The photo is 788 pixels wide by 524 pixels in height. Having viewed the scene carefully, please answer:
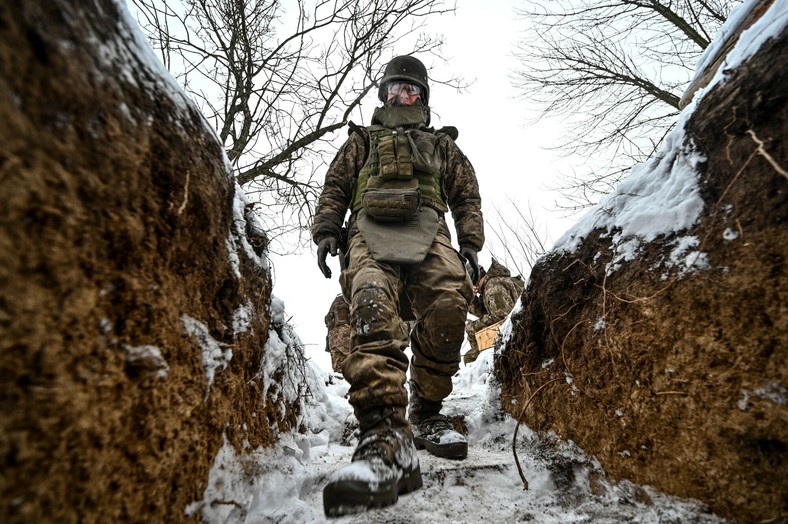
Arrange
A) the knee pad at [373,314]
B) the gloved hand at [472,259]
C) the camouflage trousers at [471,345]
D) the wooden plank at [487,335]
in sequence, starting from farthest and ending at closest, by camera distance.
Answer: the camouflage trousers at [471,345] → the wooden plank at [487,335] → the gloved hand at [472,259] → the knee pad at [373,314]

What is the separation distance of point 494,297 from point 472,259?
4357 millimetres

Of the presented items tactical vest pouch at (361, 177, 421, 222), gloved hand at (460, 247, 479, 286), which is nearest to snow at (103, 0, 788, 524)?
gloved hand at (460, 247, 479, 286)

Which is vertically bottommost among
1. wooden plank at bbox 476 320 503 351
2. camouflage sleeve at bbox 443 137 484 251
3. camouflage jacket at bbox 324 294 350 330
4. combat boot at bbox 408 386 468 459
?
combat boot at bbox 408 386 468 459

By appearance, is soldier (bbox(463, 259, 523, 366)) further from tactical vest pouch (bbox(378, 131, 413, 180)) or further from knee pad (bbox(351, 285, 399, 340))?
knee pad (bbox(351, 285, 399, 340))

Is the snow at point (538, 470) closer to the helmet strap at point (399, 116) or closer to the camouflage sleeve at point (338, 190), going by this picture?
the camouflage sleeve at point (338, 190)

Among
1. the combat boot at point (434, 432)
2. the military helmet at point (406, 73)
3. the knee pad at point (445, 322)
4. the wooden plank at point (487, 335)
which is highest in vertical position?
the military helmet at point (406, 73)

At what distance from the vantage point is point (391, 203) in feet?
6.61

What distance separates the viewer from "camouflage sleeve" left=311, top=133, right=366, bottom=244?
86.7 inches

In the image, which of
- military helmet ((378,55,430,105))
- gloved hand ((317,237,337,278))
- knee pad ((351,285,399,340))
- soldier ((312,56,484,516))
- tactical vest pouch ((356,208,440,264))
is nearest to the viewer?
soldier ((312,56,484,516))

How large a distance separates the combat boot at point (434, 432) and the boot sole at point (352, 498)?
0.71 meters

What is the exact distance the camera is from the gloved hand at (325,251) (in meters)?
2.14

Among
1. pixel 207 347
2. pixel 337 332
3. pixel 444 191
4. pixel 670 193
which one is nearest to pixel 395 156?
pixel 444 191

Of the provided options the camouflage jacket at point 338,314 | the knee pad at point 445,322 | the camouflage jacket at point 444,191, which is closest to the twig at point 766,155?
the knee pad at point 445,322

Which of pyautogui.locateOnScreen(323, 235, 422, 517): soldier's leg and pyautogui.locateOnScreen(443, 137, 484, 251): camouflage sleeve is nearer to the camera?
pyautogui.locateOnScreen(323, 235, 422, 517): soldier's leg
